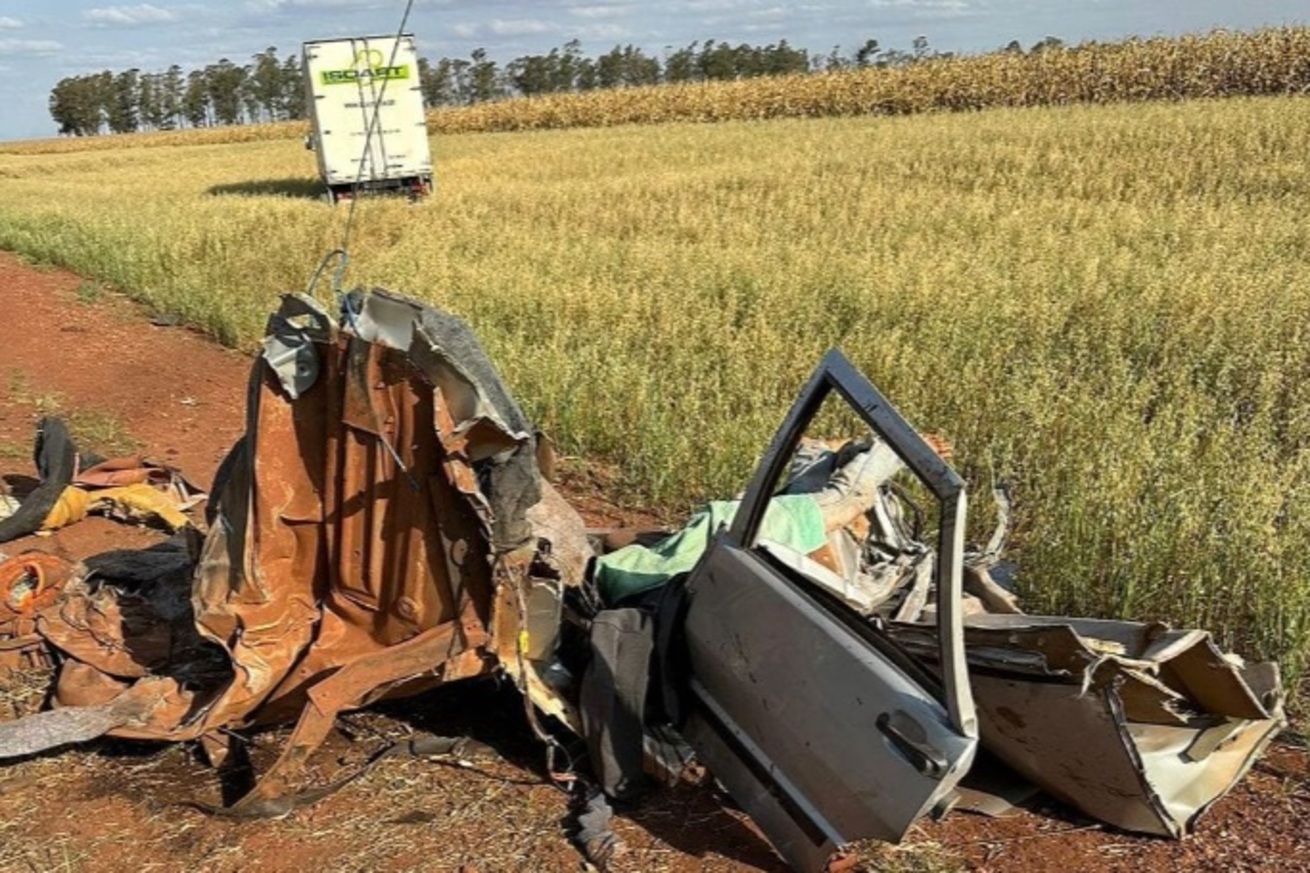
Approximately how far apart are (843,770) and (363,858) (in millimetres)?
1380

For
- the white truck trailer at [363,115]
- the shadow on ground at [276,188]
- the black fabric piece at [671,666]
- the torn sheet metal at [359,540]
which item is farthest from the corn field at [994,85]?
the torn sheet metal at [359,540]

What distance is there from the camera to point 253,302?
10.2m

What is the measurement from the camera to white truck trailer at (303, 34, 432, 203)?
19.9m

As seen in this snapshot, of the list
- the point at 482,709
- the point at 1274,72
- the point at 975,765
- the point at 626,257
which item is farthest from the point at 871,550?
the point at 1274,72

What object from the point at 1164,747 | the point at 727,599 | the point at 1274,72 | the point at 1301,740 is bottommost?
the point at 1301,740

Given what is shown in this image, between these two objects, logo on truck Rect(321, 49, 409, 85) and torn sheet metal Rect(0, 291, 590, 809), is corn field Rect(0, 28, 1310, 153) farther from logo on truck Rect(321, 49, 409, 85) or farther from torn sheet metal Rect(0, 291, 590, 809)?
torn sheet metal Rect(0, 291, 590, 809)

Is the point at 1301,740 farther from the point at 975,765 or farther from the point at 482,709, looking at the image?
the point at 482,709

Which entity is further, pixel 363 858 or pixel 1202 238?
pixel 1202 238

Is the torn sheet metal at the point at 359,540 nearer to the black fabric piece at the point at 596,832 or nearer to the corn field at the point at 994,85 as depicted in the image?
the black fabric piece at the point at 596,832

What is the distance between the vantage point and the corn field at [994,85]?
100ft

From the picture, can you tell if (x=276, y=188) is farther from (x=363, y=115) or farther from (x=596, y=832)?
(x=596, y=832)

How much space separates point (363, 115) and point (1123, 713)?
63.7 ft

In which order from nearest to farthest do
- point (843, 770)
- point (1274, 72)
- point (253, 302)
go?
1. point (843, 770)
2. point (253, 302)
3. point (1274, 72)

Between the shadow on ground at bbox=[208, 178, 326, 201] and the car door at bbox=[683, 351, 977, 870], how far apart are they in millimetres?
19694
